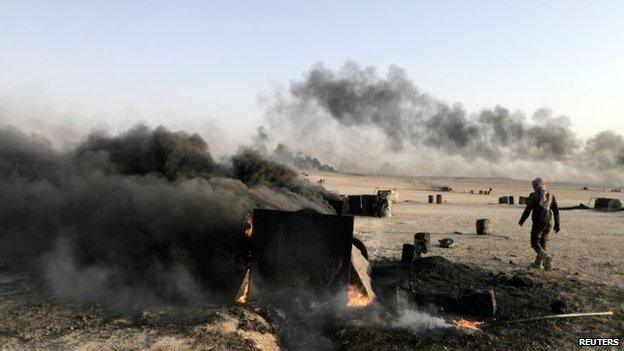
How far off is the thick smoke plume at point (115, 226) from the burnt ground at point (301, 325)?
3.03 ft

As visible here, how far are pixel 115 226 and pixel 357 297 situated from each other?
562 cm

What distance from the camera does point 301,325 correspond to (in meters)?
8.12

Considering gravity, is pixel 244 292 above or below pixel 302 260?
below

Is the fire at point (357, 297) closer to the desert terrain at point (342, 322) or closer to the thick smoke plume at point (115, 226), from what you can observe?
the desert terrain at point (342, 322)

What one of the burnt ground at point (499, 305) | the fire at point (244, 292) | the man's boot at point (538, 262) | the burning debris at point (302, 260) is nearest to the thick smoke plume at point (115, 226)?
the fire at point (244, 292)

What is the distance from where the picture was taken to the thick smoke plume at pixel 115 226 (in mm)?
9430

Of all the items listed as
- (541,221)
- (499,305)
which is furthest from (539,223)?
(499,305)

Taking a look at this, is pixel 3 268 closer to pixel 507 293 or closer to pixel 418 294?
pixel 418 294

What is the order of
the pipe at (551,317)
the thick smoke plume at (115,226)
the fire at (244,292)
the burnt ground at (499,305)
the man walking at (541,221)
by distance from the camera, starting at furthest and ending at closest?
1. the man walking at (541,221)
2. the thick smoke plume at (115,226)
3. the fire at (244,292)
4. the pipe at (551,317)
5. the burnt ground at (499,305)

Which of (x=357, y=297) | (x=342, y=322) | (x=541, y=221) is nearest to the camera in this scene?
(x=342, y=322)

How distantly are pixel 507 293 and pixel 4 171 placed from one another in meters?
13.5

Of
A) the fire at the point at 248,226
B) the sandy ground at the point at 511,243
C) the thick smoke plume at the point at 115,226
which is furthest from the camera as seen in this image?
the sandy ground at the point at 511,243

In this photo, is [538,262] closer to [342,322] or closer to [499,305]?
[499,305]

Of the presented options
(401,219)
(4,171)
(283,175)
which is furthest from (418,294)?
(401,219)
